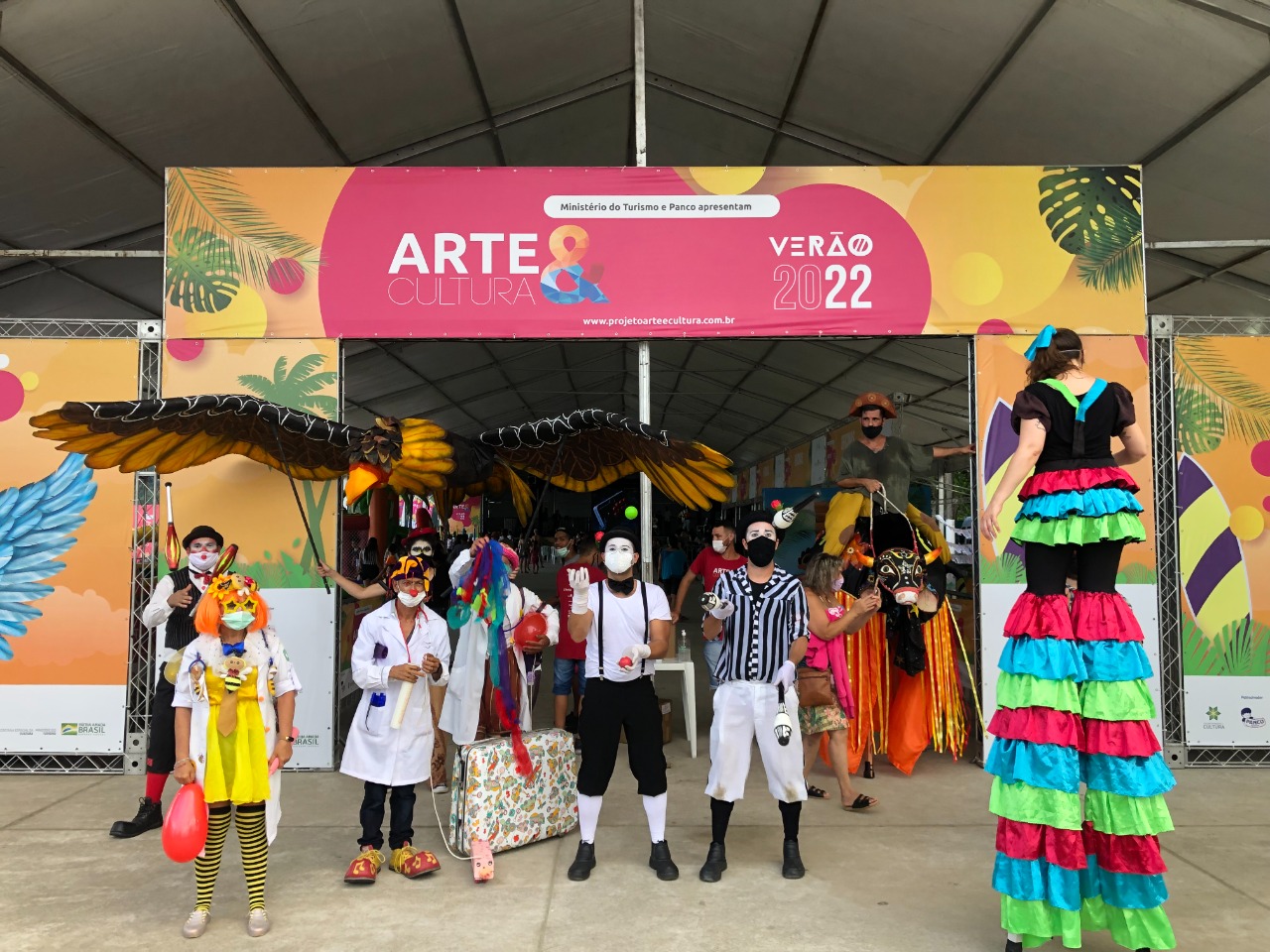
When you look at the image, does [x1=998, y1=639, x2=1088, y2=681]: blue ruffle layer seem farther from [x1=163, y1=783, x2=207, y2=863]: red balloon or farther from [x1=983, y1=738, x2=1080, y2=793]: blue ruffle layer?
[x1=163, y1=783, x2=207, y2=863]: red balloon

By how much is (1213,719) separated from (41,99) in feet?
31.7

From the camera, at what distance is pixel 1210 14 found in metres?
5.90

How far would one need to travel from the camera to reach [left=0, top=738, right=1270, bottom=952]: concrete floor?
12.4 feet

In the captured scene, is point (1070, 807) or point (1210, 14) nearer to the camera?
point (1070, 807)

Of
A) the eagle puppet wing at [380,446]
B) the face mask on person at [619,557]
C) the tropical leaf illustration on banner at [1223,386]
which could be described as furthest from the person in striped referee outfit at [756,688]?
the tropical leaf illustration on banner at [1223,386]

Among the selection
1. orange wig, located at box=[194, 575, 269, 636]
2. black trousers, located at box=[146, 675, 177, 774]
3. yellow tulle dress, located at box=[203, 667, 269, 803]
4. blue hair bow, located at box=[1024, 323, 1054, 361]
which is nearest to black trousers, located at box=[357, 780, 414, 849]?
yellow tulle dress, located at box=[203, 667, 269, 803]

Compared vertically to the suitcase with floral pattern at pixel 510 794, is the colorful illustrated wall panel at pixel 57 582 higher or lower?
higher

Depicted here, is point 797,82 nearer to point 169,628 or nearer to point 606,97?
point 606,97

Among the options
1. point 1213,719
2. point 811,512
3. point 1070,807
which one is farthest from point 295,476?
point 811,512

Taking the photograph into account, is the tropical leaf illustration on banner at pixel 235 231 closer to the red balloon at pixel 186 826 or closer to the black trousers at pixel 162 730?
the black trousers at pixel 162 730

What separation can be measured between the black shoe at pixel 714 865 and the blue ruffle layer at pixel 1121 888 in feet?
4.69

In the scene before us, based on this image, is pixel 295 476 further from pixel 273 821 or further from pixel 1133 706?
pixel 1133 706

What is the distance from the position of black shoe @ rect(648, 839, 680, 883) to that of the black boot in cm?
291

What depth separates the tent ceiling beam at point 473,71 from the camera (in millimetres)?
7331
